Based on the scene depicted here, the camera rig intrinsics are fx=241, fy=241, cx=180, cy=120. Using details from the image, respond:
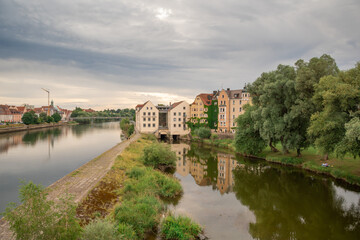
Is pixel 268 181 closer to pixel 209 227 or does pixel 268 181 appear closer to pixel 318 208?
pixel 318 208

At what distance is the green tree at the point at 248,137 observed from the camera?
1278 inches

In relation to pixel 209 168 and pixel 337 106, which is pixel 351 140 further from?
pixel 209 168

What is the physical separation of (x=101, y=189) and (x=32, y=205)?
915cm

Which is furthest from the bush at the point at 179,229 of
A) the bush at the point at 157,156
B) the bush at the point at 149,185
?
the bush at the point at 157,156

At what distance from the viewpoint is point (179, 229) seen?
39.9 ft

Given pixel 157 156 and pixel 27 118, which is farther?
pixel 27 118

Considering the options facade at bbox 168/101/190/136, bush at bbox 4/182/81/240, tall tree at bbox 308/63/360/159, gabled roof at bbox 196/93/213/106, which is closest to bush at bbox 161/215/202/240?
bush at bbox 4/182/81/240

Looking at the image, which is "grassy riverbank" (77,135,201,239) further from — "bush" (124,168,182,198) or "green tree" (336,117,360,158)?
"green tree" (336,117,360,158)

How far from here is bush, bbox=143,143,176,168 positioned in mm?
25422

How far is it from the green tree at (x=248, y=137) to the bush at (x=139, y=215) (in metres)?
21.3

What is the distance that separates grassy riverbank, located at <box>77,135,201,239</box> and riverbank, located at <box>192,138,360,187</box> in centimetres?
1500

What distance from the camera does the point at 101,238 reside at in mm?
7852

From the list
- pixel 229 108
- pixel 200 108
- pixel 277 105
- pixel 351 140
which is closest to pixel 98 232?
pixel 351 140

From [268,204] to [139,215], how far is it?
34.2 feet
